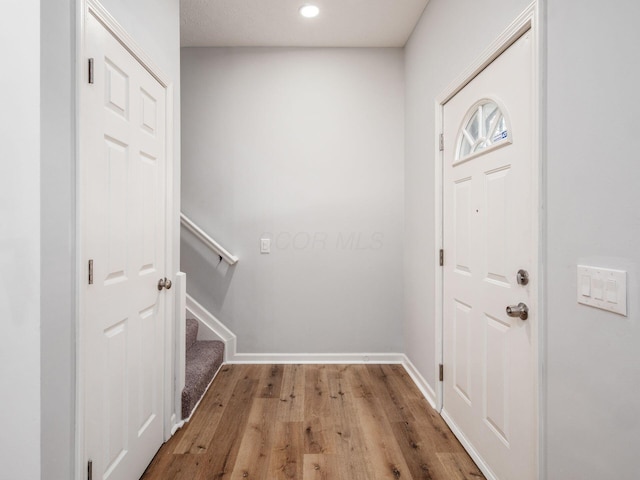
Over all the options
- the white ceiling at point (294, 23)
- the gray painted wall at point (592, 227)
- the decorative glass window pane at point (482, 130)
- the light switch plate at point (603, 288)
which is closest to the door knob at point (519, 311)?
the gray painted wall at point (592, 227)

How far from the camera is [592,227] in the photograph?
997mm

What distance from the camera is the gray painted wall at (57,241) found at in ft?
3.30

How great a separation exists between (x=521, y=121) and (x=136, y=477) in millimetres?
2280

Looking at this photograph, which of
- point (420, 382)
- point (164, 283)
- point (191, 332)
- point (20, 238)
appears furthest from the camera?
point (191, 332)

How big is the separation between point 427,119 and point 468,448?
2.06 metres

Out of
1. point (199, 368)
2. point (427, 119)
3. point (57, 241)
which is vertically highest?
point (427, 119)

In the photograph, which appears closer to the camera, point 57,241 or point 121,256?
point 57,241

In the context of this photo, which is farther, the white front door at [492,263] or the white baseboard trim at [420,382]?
the white baseboard trim at [420,382]

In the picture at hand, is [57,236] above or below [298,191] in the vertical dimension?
below

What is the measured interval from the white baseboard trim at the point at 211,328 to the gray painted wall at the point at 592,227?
7.92 ft

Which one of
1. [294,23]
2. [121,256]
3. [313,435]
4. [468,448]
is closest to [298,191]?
[294,23]

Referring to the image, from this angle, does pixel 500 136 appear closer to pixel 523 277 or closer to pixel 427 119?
pixel 523 277

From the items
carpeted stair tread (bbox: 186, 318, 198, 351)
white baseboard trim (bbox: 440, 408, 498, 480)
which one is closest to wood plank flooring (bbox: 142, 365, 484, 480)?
white baseboard trim (bbox: 440, 408, 498, 480)

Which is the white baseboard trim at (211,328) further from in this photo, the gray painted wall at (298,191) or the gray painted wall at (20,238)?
the gray painted wall at (20,238)
